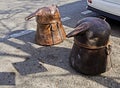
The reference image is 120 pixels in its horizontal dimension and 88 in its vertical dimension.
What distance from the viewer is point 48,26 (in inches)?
206

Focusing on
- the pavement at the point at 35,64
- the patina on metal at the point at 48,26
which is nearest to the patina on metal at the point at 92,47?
the pavement at the point at 35,64

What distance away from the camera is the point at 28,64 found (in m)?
4.64

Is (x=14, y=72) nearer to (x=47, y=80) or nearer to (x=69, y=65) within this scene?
(x=47, y=80)

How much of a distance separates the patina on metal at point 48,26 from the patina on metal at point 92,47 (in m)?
1.08

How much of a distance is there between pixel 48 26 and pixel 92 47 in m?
1.43

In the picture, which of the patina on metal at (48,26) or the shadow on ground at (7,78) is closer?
the shadow on ground at (7,78)

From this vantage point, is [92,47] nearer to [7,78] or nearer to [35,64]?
[35,64]

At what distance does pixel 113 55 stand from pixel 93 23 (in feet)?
3.43

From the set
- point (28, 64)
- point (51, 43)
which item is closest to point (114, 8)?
point (51, 43)

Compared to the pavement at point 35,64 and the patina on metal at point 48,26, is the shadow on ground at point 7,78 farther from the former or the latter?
the patina on metal at point 48,26

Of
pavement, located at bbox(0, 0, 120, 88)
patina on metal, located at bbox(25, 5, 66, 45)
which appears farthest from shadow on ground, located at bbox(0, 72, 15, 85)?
patina on metal, located at bbox(25, 5, 66, 45)

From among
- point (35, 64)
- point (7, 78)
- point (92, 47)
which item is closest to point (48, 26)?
point (35, 64)

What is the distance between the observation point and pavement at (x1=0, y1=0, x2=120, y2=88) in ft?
13.4

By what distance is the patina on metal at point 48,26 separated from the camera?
5.15m
